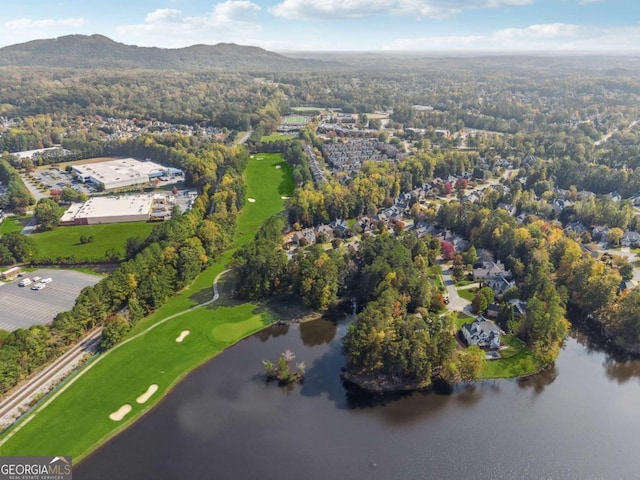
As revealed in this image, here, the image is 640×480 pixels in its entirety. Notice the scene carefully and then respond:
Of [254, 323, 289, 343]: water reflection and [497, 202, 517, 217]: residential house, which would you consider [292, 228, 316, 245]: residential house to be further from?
[497, 202, 517, 217]: residential house

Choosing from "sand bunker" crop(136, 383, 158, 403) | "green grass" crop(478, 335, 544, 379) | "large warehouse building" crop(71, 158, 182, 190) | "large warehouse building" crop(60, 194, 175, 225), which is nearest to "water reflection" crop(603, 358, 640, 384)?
"green grass" crop(478, 335, 544, 379)

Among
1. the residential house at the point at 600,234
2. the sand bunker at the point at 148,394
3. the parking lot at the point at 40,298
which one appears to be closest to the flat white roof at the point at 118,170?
the parking lot at the point at 40,298

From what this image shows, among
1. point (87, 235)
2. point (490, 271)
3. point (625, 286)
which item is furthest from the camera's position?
point (87, 235)

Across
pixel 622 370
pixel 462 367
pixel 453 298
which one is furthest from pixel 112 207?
pixel 622 370

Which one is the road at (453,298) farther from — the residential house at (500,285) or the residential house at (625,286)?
the residential house at (625,286)

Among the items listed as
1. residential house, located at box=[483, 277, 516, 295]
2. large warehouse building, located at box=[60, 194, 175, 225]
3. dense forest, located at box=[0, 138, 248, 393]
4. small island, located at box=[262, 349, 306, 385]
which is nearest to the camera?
dense forest, located at box=[0, 138, 248, 393]

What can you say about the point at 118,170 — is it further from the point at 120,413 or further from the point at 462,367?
the point at 462,367
